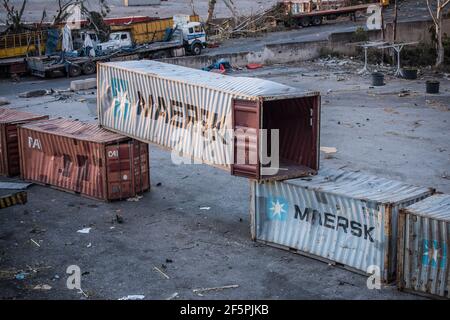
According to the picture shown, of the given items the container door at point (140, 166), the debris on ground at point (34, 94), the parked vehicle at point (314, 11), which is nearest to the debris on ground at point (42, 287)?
the container door at point (140, 166)

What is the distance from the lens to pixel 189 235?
56.7 ft

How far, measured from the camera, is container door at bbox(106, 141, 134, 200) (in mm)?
19844

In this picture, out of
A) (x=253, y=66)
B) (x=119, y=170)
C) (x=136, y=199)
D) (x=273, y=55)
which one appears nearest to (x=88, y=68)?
(x=253, y=66)

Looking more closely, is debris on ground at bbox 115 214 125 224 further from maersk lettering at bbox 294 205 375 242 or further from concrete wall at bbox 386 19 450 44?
concrete wall at bbox 386 19 450 44

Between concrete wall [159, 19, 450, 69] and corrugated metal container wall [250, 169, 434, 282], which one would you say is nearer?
corrugated metal container wall [250, 169, 434, 282]

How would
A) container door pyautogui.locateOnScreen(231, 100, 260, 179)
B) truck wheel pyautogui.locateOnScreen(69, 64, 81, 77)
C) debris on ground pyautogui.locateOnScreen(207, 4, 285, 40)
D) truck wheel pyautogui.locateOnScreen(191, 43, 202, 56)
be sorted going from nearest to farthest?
container door pyautogui.locateOnScreen(231, 100, 260, 179)
truck wheel pyautogui.locateOnScreen(69, 64, 81, 77)
truck wheel pyautogui.locateOnScreen(191, 43, 202, 56)
debris on ground pyautogui.locateOnScreen(207, 4, 285, 40)

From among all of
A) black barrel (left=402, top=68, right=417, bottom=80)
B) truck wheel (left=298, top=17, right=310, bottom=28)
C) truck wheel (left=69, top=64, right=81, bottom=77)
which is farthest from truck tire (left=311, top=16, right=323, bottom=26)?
truck wheel (left=69, top=64, right=81, bottom=77)

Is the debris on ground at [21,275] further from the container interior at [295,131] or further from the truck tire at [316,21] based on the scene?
the truck tire at [316,21]

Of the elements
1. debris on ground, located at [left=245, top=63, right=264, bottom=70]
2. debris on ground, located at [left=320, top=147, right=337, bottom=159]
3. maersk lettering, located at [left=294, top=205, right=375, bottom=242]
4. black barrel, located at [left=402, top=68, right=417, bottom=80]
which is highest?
debris on ground, located at [left=245, top=63, right=264, bottom=70]

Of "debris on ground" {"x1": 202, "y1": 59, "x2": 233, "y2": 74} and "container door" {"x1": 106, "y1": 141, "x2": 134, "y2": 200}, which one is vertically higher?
"debris on ground" {"x1": 202, "y1": 59, "x2": 233, "y2": 74}

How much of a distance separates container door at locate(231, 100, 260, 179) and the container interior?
68 centimetres

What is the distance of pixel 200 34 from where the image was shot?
4669 cm

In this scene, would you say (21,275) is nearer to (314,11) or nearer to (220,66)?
(220,66)

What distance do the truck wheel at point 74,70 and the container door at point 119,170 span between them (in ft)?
72.8
